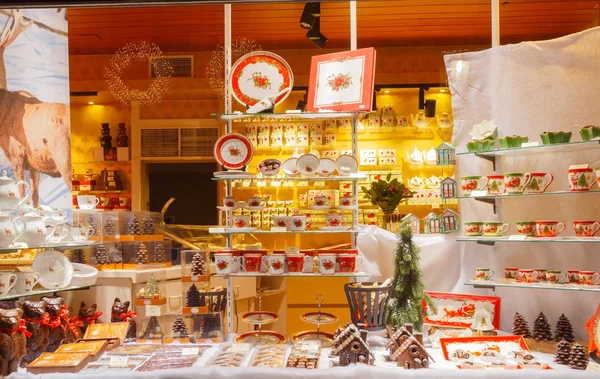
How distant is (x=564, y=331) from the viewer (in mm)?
2979

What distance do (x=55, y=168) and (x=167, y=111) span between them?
3179mm

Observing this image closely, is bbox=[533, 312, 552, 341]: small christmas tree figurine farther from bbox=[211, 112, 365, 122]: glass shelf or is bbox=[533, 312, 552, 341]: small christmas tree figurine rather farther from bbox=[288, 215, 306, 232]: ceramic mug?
bbox=[211, 112, 365, 122]: glass shelf

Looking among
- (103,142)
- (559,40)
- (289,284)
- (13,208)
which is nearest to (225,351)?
(13,208)

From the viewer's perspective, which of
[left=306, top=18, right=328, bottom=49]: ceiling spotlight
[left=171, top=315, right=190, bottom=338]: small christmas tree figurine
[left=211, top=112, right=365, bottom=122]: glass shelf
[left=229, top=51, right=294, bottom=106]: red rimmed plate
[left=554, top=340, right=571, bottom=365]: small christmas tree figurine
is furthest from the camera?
[left=306, top=18, right=328, bottom=49]: ceiling spotlight

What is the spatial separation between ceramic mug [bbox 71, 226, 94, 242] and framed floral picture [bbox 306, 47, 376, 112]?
1.39m

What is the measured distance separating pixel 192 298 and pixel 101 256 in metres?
1.30

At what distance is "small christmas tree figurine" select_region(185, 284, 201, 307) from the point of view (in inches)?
118

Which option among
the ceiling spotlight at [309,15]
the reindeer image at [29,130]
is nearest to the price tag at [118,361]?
the reindeer image at [29,130]

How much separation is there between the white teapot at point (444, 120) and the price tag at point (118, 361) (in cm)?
497

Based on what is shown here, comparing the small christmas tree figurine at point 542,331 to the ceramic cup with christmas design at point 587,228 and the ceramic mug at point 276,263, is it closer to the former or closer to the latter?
the ceramic cup with christmas design at point 587,228

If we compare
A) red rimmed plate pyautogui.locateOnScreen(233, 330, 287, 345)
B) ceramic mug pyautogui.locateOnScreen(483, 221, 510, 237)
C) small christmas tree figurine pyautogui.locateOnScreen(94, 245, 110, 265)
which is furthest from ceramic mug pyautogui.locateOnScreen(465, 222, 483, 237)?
small christmas tree figurine pyautogui.locateOnScreen(94, 245, 110, 265)

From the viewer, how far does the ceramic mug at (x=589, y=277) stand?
288 cm

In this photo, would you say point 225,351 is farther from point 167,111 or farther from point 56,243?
point 167,111

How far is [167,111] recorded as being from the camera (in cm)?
693
